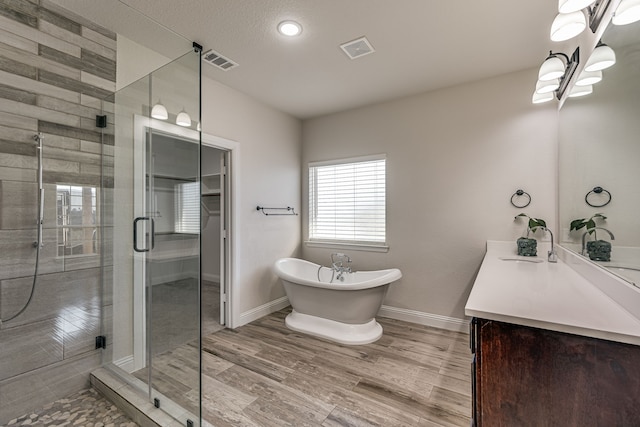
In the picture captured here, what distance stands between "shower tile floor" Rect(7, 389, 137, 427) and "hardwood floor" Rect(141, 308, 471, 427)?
Answer: 324 millimetres

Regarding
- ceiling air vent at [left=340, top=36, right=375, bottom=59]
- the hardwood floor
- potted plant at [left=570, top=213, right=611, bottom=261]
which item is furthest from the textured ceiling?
the hardwood floor

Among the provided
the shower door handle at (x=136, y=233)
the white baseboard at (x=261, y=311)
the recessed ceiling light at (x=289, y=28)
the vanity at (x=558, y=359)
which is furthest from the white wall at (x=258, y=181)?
the vanity at (x=558, y=359)

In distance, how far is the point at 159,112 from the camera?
84.7 inches

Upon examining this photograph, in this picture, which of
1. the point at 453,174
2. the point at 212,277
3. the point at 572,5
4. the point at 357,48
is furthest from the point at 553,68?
the point at 212,277

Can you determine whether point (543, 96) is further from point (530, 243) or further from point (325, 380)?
point (325, 380)

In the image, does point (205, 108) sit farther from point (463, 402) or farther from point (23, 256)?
point (463, 402)

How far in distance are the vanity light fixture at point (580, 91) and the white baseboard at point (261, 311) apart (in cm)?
348

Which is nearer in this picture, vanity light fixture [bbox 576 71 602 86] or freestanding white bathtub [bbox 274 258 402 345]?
vanity light fixture [bbox 576 71 602 86]

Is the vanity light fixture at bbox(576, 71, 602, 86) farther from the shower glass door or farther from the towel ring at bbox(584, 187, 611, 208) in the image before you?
the shower glass door

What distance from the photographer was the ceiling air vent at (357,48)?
2201mm

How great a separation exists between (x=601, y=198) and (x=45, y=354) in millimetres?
3556

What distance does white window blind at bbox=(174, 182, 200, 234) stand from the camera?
2.02 meters

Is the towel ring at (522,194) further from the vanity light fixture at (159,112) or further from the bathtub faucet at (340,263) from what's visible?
the vanity light fixture at (159,112)

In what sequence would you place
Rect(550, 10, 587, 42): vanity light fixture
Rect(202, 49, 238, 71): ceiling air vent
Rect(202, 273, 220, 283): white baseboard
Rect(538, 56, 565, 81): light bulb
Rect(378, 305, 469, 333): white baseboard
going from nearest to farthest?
1. Rect(550, 10, 587, 42): vanity light fixture
2. Rect(538, 56, 565, 81): light bulb
3. Rect(202, 49, 238, 71): ceiling air vent
4. Rect(378, 305, 469, 333): white baseboard
5. Rect(202, 273, 220, 283): white baseboard
